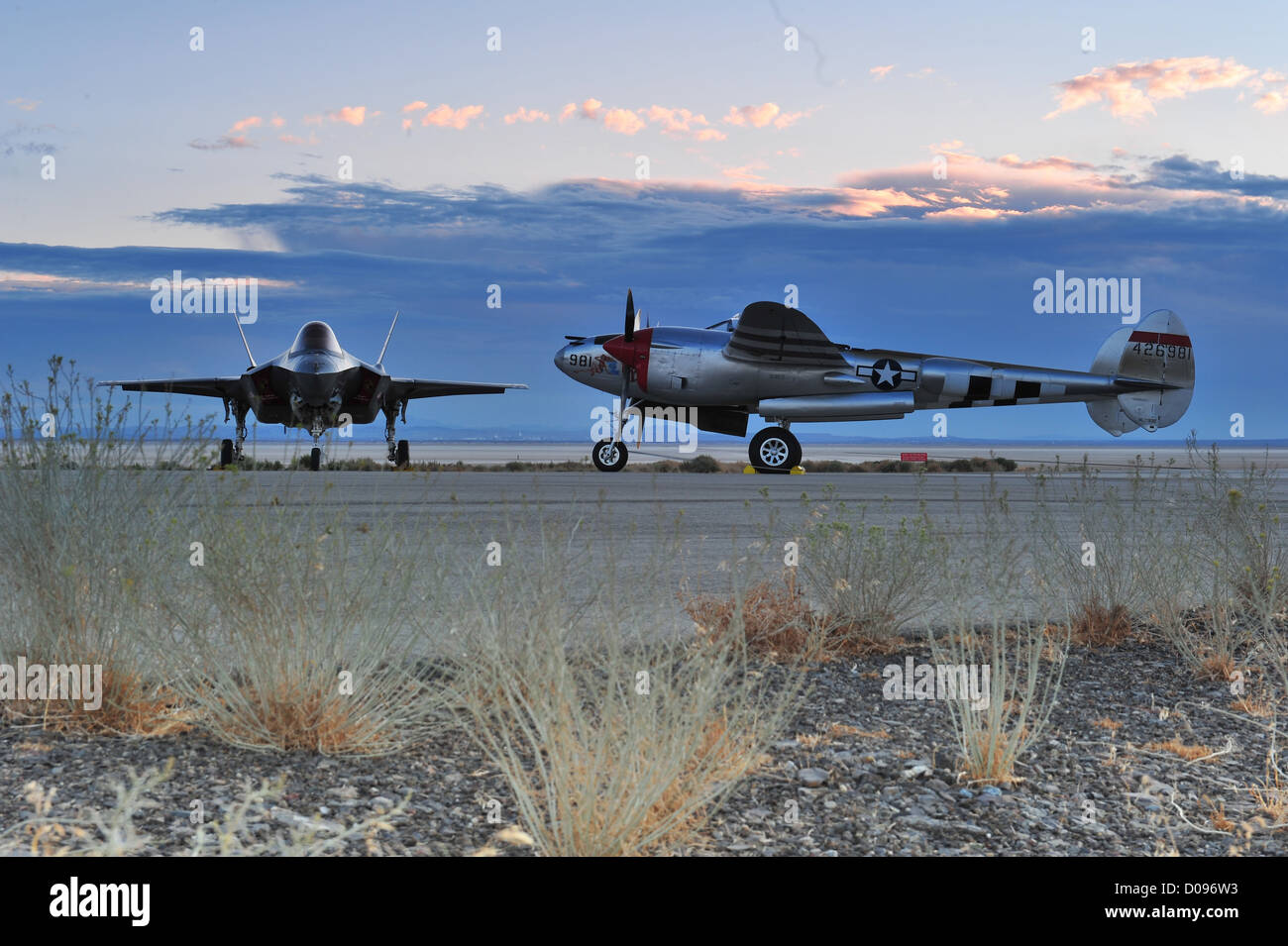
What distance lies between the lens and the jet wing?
24578 millimetres

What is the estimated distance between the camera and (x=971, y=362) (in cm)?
2552

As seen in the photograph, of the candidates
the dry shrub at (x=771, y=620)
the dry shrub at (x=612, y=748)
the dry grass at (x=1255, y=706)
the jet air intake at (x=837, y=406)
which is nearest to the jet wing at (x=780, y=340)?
the jet air intake at (x=837, y=406)

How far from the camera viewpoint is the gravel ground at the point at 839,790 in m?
3.37

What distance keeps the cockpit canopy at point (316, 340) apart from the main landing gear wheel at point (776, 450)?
1247cm

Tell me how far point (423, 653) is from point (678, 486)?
574 inches

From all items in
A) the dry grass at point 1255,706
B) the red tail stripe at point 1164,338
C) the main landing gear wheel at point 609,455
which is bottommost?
the dry grass at point 1255,706

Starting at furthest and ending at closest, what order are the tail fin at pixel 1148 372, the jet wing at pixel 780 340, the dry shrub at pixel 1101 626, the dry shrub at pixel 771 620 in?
1. the tail fin at pixel 1148 372
2. the jet wing at pixel 780 340
3. the dry shrub at pixel 1101 626
4. the dry shrub at pixel 771 620

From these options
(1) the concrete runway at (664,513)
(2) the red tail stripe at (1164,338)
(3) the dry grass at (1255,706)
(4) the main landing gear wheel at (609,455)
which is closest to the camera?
(3) the dry grass at (1255,706)

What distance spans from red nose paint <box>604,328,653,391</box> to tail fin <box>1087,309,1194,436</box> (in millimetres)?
13630

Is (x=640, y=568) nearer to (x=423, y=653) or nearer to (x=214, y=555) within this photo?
(x=423, y=653)

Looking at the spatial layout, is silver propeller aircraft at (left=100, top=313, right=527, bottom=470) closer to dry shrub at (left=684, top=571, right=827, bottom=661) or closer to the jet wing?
the jet wing

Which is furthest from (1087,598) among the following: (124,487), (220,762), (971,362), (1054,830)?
(971,362)

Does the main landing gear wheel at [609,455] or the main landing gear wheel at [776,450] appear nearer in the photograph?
the main landing gear wheel at [609,455]

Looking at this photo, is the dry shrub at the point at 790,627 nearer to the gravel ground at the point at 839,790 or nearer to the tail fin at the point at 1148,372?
the gravel ground at the point at 839,790
